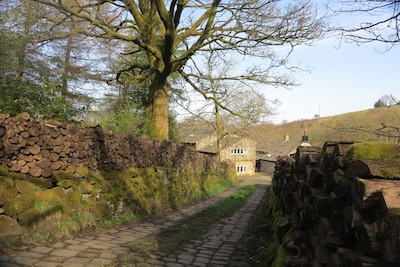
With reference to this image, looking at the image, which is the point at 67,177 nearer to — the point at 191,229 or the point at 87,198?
the point at 87,198

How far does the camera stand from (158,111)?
1333 cm

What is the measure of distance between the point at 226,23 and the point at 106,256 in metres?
10.2

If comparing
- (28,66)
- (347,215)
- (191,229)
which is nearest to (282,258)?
(347,215)

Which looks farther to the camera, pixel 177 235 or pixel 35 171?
pixel 177 235

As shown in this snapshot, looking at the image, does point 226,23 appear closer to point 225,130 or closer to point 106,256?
point 106,256

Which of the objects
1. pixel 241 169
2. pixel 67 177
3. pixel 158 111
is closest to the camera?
pixel 67 177

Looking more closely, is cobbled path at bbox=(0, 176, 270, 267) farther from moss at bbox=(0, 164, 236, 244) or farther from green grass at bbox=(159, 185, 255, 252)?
moss at bbox=(0, 164, 236, 244)

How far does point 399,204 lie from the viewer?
1937mm

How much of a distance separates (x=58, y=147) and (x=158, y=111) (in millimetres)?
7181

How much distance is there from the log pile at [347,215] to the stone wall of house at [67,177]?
157 inches

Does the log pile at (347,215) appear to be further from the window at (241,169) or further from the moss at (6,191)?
the window at (241,169)

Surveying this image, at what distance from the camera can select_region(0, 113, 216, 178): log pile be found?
5473mm

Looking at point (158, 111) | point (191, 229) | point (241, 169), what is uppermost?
point (158, 111)

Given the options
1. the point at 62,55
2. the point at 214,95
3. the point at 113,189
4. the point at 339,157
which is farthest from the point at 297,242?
the point at 62,55
